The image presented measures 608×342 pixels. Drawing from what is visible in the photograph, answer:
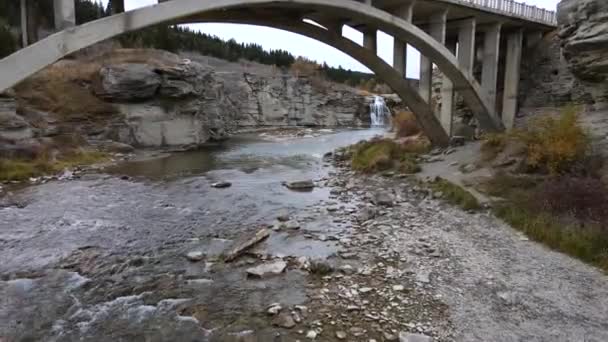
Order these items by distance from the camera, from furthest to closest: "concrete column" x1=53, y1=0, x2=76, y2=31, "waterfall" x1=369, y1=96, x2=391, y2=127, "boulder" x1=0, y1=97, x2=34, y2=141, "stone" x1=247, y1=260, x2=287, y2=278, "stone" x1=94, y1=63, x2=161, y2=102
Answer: "waterfall" x1=369, y1=96, x2=391, y2=127, "stone" x1=94, y1=63, x2=161, y2=102, "boulder" x1=0, y1=97, x2=34, y2=141, "concrete column" x1=53, y1=0, x2=76, y2=31, "stone" x1=247, y1=260, x2=287, y2=278

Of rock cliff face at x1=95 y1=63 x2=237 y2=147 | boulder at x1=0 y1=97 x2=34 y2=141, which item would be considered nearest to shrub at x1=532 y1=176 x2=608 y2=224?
boulder at x1=0 y1=97 x2=34 y2=141

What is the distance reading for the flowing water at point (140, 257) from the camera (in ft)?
16.5

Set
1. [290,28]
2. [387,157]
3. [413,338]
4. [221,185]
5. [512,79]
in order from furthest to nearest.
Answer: [512,79]
[387,157]
[221,185]
[290,28]
[413,338]

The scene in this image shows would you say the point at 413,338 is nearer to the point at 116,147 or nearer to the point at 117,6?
the point at 117,6

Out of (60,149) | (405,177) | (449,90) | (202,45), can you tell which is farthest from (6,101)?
(202,45)

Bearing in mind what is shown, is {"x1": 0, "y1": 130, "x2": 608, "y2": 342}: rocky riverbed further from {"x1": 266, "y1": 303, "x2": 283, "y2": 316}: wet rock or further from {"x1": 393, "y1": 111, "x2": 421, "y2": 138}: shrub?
{"x1": 393, "y1": 111, "x2": 421, "y2": 138}: shrub

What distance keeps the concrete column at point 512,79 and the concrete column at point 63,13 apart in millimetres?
17339

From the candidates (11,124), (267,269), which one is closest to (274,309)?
(267,269)

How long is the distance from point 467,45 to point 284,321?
14697mm

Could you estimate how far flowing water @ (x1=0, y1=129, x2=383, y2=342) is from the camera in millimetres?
5043

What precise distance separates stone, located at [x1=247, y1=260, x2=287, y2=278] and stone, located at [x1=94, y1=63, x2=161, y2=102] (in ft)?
68.9

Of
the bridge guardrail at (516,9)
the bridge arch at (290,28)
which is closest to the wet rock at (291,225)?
the bridge arch at (290,28)

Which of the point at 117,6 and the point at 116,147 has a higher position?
the point at 117,6

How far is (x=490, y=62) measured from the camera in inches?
655
